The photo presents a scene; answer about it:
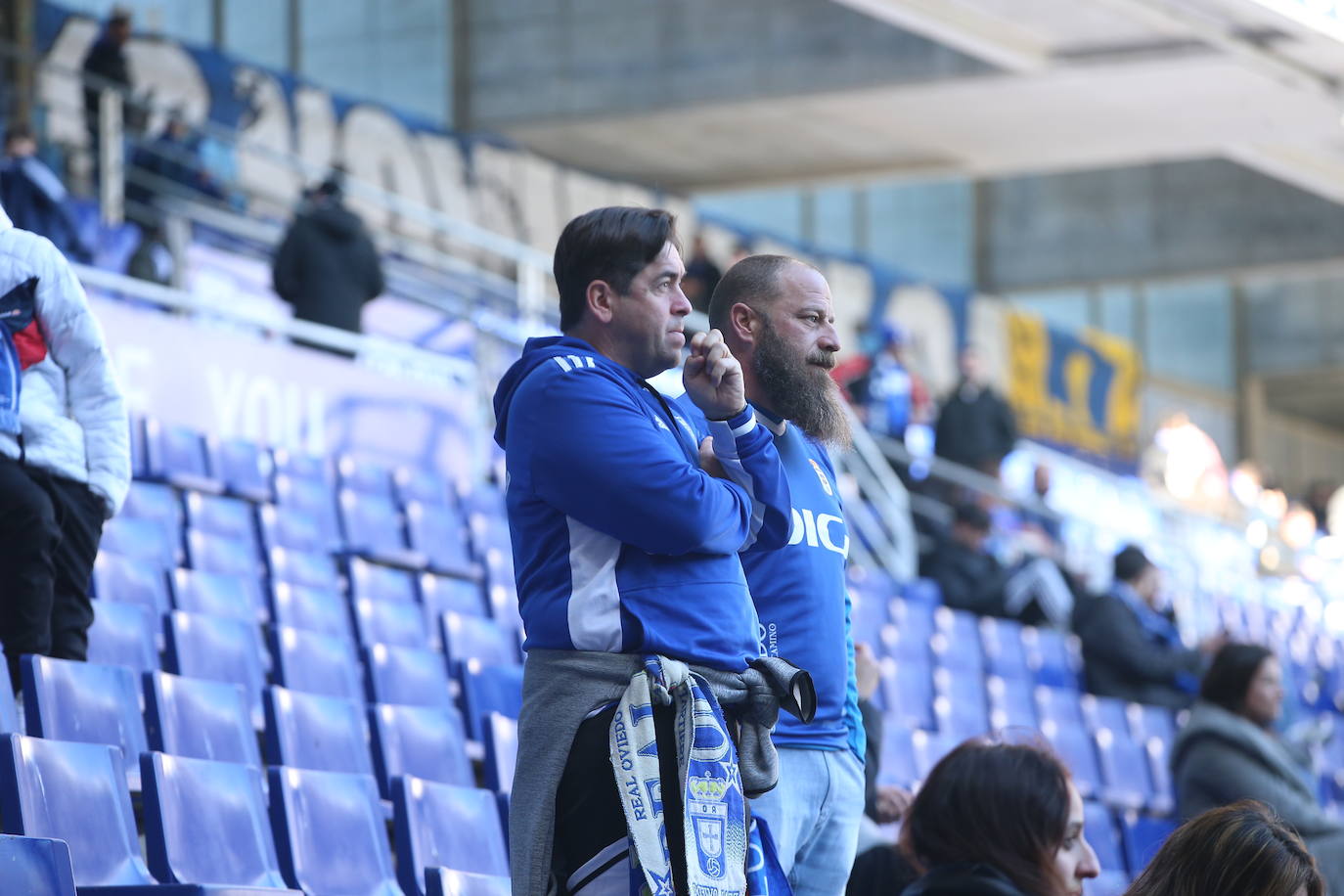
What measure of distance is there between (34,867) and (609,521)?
791mm

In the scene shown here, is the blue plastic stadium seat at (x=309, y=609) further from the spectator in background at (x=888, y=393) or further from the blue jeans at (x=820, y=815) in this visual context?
the spectator in background at (x=888, y=393)

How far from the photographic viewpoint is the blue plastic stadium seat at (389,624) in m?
5.25

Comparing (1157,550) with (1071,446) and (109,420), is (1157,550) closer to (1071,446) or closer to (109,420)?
(1071,446)

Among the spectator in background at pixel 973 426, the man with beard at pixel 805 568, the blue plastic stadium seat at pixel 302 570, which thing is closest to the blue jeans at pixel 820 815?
the man with beard at pixel 805 568

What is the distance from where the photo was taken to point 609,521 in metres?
2.40

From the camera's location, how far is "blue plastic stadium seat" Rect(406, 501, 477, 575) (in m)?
6.52

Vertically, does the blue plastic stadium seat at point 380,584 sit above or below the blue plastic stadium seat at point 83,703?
above

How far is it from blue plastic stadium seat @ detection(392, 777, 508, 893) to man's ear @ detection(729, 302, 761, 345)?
111cm

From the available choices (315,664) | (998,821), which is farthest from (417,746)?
(998,821)

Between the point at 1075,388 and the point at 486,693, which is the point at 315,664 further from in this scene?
the point at 1075,388

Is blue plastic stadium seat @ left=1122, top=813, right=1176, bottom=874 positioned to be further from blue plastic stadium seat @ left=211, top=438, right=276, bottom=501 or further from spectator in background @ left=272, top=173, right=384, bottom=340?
spectator in background @ left=272, top=173, right=384, bottom=340

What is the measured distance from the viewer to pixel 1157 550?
38.7 feet

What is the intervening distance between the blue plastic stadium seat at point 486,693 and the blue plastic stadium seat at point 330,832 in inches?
40.6

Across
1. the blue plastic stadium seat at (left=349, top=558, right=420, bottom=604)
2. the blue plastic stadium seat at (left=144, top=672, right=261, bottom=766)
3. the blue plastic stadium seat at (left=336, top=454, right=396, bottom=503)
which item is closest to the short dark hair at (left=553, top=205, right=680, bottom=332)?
the blue plastic stadium seat at (left=144, top=672, right=261, bottom=766)
